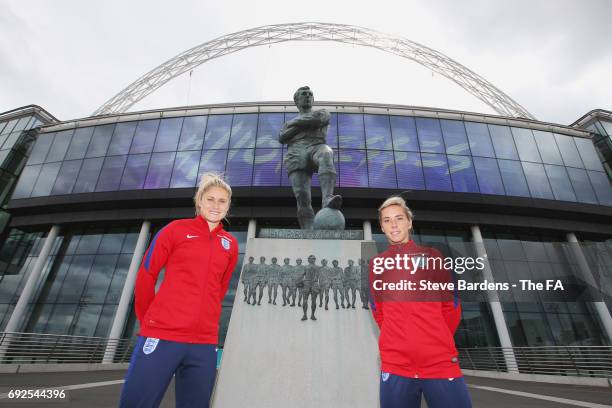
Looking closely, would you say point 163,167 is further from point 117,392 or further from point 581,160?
point 581,160

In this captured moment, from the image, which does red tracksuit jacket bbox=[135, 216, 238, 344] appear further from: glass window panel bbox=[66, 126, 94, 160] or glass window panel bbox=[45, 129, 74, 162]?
glass window panel bbox=[45, 129, 74, 162]

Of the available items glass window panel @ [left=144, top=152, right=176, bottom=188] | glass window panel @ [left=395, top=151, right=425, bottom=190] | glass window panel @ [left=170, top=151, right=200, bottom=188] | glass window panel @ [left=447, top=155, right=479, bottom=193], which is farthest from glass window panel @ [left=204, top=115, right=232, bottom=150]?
glass window panel @ [left=447, top=155, right=479, bottom=193]

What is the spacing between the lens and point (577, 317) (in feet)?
57.1

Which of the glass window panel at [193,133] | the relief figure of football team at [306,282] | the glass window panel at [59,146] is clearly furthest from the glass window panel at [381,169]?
the glass window panel at [59,146]

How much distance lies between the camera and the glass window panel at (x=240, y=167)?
1834cm

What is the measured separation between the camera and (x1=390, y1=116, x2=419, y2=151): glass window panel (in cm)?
1953

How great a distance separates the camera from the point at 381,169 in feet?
60.8

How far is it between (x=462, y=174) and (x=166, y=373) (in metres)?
20.3

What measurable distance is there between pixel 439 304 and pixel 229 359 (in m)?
2.66

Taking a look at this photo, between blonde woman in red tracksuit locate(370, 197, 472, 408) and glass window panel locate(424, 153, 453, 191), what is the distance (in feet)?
57.5

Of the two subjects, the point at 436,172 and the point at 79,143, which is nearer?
the point at 436,172

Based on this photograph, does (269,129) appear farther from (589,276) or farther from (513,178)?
(589,276)

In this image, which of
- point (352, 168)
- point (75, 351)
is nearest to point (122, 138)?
point (75, 351)

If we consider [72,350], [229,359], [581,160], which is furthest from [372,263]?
[581,160]
